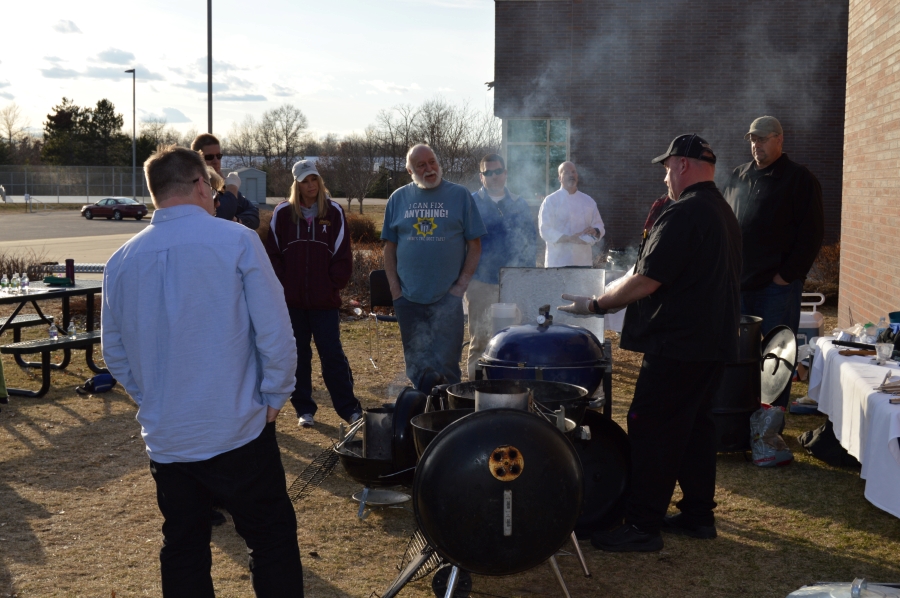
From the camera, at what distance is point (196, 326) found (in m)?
2.71

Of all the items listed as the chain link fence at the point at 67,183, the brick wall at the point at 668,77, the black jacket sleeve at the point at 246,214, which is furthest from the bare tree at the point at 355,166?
the black jacket sleeve at the point at 246,214

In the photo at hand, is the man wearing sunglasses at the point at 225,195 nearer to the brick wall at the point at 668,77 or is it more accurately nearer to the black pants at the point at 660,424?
the black pants at the point at 660,424

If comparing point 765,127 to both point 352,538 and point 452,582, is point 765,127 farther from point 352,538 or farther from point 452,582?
point 452,582

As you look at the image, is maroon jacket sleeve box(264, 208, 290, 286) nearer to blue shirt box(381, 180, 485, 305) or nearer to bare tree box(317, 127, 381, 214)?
blue shirt box(381, 180, 485, 305)

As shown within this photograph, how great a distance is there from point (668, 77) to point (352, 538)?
14.4m

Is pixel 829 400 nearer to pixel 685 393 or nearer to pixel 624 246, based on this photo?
pixel 685 393

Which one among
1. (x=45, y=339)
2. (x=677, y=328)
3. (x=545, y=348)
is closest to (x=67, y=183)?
(x=45, y=339)

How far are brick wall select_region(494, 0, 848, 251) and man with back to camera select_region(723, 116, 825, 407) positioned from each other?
10617mm

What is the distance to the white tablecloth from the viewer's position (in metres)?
3.96

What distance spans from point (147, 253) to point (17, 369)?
22.8 feet

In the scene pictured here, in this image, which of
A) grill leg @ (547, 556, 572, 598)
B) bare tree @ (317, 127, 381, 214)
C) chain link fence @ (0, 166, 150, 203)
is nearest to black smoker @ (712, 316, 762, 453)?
grill leg @ (547, 556, 572, 598)

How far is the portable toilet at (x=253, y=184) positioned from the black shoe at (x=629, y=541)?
30.8 meters

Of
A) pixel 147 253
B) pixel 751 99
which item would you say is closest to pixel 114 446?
pixel 147 253

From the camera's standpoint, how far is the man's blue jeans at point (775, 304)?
20.4 feet
